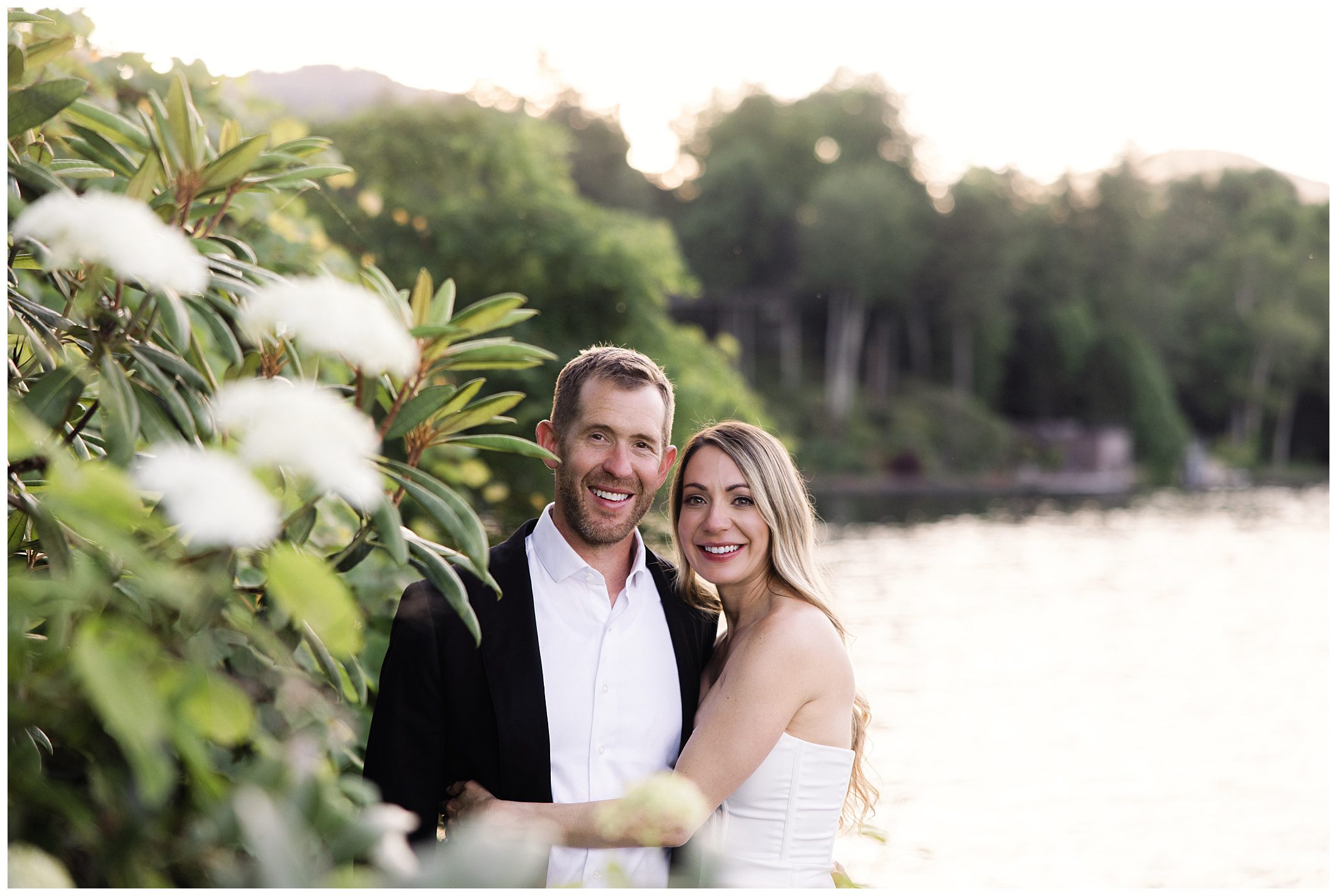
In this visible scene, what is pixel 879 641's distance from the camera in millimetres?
14523

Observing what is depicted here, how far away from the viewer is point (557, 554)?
205cm

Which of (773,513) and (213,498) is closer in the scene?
(213,498)

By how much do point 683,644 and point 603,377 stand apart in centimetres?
54

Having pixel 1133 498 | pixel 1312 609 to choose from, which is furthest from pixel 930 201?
pixel 1312 609

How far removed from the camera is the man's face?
6.56 feet

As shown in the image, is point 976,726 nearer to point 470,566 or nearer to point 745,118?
point 470,566

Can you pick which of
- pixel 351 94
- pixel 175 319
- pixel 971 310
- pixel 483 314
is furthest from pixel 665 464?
pixel 971 310

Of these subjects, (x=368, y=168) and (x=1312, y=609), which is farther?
(x=1312, y=609)

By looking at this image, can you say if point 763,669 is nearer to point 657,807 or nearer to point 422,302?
point 422,302

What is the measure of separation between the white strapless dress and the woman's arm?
103mm

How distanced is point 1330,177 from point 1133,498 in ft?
118

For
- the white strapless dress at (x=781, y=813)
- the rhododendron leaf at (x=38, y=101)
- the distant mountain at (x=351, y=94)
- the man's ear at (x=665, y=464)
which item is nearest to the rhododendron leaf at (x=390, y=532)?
the rhododendron leaf at (x=38, y=101)

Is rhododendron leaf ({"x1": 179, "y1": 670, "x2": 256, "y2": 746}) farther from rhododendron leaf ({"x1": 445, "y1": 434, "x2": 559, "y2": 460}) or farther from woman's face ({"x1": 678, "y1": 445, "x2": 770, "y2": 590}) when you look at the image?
woman's face ({"x1": 678, "y1": 445, "x2": 770, "y2": 590})

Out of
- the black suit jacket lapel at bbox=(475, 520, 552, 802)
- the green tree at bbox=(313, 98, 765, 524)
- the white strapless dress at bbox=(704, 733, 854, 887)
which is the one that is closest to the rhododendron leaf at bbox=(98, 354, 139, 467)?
the black suit jacket lapel at bbox=(475, 520, 552, 802)
